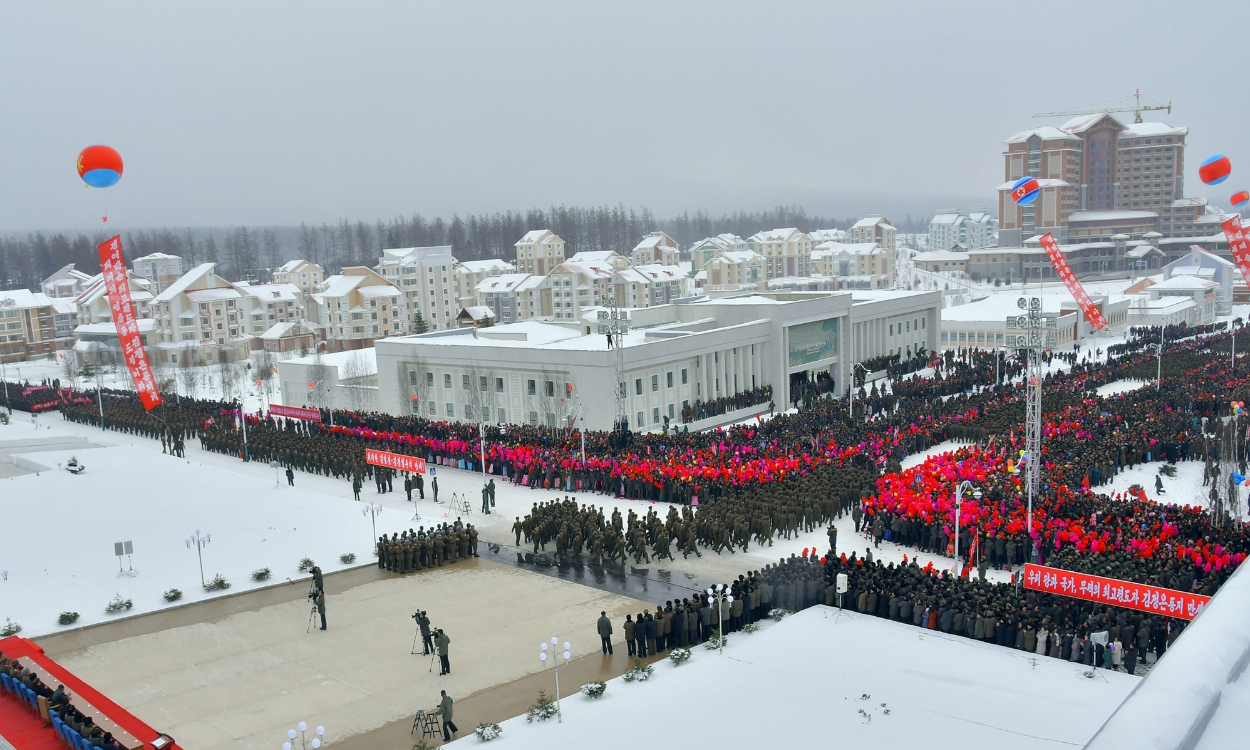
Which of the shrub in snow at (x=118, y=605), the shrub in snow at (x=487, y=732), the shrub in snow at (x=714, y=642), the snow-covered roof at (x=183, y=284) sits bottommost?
the shrub in snow at (x=118, y=605)

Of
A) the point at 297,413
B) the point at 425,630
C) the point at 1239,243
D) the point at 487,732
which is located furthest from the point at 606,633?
the point at 1239,243

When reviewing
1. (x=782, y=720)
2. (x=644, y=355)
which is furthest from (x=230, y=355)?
(x=782, y=720)

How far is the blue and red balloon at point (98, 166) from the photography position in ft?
61.2

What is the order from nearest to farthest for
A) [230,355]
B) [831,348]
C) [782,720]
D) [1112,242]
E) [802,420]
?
[782,720] < [802,420] < [831,348] < [230,355] < [1112,242]

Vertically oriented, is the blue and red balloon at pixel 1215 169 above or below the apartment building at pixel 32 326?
above

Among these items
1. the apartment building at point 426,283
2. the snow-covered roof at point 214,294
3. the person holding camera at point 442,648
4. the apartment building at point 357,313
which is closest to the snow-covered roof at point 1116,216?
Result: the apartment building at point 426,283

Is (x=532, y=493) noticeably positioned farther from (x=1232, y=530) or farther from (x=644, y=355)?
(x=1232, y=530)

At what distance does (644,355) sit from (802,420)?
21.8 ft

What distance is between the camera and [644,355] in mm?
35406

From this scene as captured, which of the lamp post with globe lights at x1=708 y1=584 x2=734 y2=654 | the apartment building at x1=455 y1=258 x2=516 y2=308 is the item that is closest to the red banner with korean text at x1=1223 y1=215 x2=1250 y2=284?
the lamp post with globe lights at x1=708 y1=584 x2=734 y2=654

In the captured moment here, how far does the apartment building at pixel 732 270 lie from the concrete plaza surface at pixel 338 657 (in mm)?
93238

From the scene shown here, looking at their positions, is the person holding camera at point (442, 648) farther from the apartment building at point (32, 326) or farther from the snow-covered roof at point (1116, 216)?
the snow-covered roof at point (1116, 216)

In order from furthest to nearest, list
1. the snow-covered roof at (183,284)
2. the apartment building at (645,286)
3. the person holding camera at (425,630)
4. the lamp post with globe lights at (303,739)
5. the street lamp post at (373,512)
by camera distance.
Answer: the apartment building at (645,286) < the snow-covered roof at (183,284) < the street lamp post at (373,512) < the person holding camera at (425,630) < the lamp post with globe lights at (303,739)

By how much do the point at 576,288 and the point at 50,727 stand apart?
7044 cm
